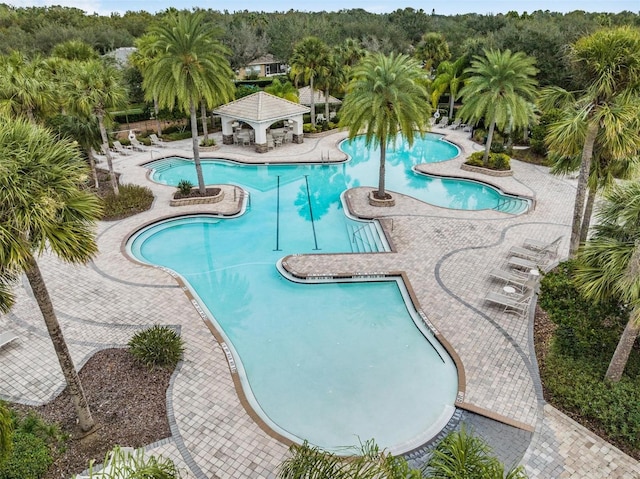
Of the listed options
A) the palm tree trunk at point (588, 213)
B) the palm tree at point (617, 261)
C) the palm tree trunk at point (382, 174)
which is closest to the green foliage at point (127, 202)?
the palm tree trunk at point (382, 174)

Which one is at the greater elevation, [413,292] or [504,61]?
[504,61]

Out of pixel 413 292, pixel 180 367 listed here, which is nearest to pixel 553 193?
pixel 413 292

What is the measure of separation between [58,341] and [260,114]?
25351 mm

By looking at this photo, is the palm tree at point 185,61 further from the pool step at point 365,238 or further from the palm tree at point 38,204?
the palm tree at point 38,204

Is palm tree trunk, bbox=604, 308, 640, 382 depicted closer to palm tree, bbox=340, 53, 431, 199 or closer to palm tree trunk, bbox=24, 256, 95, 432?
palm tree trunk, bbox=24, 256, 95, 432

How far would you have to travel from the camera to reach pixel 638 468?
8.71m

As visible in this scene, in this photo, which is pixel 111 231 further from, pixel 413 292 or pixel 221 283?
pixel 413 292

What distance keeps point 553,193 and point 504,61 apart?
7.77 metres

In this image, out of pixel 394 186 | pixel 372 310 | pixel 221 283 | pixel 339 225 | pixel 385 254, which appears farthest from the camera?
pixel 394 186

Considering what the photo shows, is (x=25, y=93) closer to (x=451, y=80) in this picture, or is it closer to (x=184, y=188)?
(x=184, y=188)

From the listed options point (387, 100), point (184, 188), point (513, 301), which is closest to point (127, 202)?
point (184, 188)

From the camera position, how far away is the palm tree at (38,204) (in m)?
6.53

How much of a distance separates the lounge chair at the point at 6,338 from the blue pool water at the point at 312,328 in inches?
203

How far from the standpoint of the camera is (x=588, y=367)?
10633 millimetres
